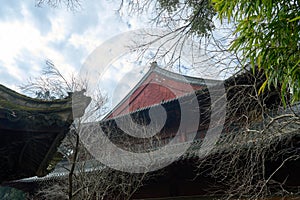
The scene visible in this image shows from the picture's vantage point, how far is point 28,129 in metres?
2.18

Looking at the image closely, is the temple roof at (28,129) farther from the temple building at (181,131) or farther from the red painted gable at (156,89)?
the red painted gable at (156,89)

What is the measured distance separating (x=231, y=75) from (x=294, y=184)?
6.04ft

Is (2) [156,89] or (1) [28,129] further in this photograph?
(2) [156,89]

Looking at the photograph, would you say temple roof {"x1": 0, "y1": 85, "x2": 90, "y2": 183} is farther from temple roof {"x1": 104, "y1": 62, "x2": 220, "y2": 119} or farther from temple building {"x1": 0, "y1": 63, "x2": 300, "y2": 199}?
temple roof {"x1": 104, "y1": 62, "x2": 220, "y2": 119}

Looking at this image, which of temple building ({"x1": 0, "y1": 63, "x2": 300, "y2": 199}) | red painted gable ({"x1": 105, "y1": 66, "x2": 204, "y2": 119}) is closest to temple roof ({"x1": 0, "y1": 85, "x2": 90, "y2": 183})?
temple building ({"x1": 0, "y1": 63, "x2": 300, "y2": 199})

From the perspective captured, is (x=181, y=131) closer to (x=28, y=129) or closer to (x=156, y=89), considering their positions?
(x=156, y=89)

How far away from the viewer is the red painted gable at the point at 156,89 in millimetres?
10289

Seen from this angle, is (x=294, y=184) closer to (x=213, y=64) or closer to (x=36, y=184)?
(x=213, y=64)

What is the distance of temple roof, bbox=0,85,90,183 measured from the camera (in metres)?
2.14

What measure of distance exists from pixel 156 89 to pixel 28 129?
9.29m

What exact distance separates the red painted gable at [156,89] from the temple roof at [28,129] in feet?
24.0

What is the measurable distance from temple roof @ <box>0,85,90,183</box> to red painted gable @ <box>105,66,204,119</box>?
24.0ft

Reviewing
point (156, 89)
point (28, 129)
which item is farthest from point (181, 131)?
point (28, 129)

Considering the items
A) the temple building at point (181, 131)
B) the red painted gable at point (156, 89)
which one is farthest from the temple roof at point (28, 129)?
the red painted gable at point (156, 89)
